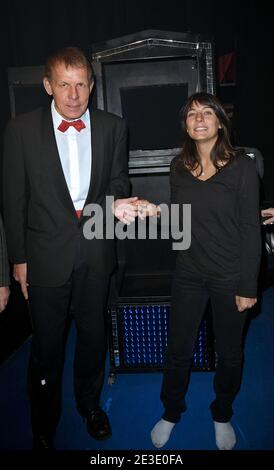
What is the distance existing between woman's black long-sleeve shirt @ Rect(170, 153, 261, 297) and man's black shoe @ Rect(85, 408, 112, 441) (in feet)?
3.03

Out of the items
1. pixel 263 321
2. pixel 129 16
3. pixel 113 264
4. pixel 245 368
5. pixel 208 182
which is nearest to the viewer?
pixel 208 182

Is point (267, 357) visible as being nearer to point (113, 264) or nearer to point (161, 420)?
point (161, 420)

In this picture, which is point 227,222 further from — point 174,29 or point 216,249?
point 174,29

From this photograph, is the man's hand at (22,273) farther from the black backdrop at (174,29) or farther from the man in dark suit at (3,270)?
the black backdrop at (174,29)

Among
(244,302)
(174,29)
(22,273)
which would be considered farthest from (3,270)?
(174,29)

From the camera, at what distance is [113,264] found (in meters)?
1.80

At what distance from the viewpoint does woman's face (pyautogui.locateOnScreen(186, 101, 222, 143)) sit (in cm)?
162

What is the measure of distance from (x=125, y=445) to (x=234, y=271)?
1036 mm

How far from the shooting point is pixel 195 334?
179 centimetres

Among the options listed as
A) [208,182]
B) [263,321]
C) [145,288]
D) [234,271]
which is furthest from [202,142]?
[263,321]

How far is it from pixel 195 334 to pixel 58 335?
64 centimetres

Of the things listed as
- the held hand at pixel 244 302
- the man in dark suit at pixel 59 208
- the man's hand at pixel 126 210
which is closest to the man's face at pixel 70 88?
the man in dark suit at pixel 59 208

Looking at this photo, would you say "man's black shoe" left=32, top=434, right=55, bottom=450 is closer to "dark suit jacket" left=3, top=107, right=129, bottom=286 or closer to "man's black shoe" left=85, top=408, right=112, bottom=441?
"man's black shoe" left=85, top=408, right=112, bottom=441

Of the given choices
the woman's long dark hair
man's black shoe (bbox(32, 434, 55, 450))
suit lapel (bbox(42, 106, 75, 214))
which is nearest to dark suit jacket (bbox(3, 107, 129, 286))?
suit lapel (bbox(42, 106, 75, 214))
